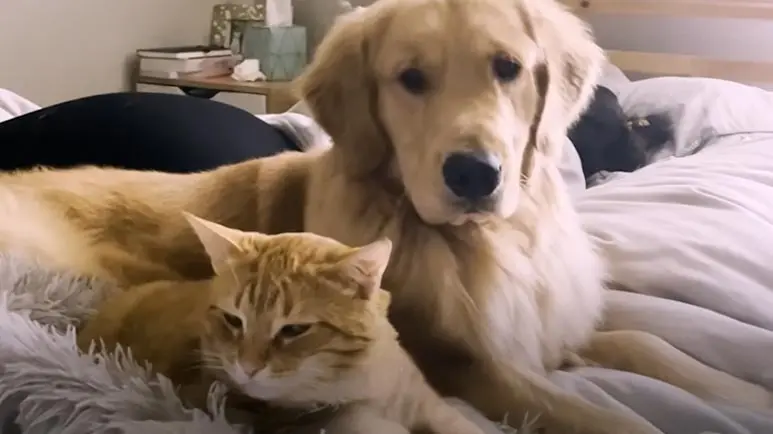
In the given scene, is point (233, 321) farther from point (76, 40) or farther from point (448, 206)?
point (76, 40)

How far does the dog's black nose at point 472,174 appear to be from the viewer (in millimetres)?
926

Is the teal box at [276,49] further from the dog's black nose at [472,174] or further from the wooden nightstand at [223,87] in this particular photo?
the dog's black nose at [472,174]

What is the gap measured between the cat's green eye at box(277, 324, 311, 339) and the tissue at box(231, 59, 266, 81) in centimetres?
247

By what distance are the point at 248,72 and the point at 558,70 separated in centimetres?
222

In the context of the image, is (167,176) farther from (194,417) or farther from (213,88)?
(213,88)

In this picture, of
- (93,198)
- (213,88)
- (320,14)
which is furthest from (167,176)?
(320,14)

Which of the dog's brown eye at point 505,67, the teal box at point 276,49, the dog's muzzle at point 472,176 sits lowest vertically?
the teal box at point 276,49

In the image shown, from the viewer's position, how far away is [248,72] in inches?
125

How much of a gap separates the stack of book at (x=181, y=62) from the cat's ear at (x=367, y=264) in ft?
8.18

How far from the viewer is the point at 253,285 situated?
82 cm

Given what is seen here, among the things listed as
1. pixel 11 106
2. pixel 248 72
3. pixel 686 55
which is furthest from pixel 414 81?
pixel 248 72

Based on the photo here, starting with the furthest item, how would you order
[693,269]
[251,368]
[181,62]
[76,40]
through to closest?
[181,62] → [76,40] → [693,269] → [251,368]

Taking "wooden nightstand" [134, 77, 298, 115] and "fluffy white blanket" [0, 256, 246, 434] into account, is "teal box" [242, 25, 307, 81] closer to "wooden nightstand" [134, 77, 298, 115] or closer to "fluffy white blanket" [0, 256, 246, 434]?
"wooden nightstand" [134, 77, 298, 115]

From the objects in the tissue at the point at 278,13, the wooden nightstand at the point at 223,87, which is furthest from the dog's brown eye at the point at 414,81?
the tissue at the point at 278,13
